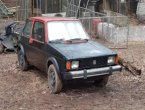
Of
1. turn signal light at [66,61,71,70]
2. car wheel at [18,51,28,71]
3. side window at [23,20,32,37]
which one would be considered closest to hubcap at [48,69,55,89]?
turn signal light at [66,61,71,70]

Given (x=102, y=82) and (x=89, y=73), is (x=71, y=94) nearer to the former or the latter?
(x=89, y=73)

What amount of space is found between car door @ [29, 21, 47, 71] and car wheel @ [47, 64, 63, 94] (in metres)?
0.54

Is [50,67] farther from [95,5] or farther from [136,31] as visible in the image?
[95,5]

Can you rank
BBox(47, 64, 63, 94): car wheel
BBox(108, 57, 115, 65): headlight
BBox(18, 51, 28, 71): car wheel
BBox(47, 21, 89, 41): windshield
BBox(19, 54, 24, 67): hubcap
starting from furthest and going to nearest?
BBox(19, 54, 24, 67): hubcap → BBox(18, 51, 28, 71): car wheel → BBox(47, 21, 89, 41): windshield → BBox(108, 57, 115, 65): headlight → BBox(47, 64, 63, 94): car wheel

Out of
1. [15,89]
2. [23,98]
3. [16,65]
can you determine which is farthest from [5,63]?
[23,98]

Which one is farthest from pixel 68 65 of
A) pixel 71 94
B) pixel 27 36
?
pixel 27 36

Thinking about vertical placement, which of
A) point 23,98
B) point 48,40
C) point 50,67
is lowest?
point 23,98

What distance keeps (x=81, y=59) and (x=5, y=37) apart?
22.5ft

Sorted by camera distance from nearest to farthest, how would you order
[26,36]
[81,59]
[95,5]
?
[81,59] → [26,36] → [95,5]

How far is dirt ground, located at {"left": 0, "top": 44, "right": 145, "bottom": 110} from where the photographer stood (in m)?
7.67

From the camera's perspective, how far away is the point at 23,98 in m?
8.25

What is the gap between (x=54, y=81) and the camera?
8.57 meters

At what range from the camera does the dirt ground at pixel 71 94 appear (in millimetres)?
7672

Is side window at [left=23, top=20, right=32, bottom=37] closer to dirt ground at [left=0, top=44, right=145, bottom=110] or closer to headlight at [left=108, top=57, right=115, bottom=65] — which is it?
dirt ground at [left=0, top=44, right=145, bottom=110]
